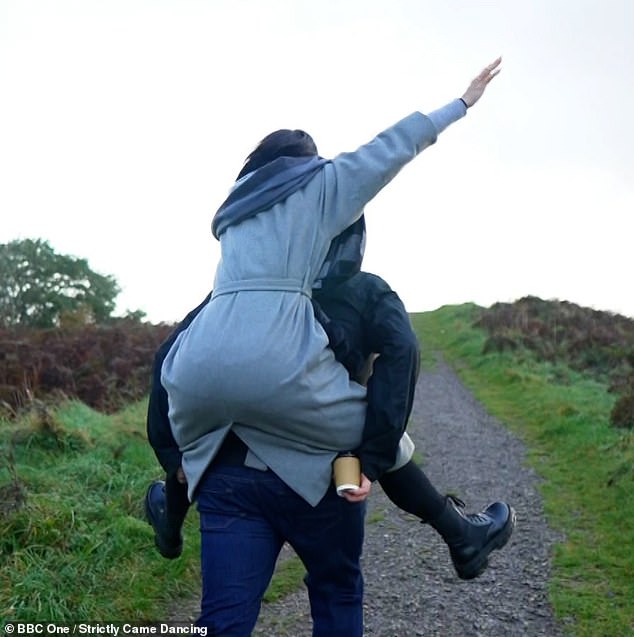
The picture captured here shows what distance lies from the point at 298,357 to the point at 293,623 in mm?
2466

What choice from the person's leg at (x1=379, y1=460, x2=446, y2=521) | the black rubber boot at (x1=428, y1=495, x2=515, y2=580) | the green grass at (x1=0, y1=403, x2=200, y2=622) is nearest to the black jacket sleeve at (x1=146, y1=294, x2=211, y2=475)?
the person's leg at (x1=379, y1=460, x2=446, y2=521)

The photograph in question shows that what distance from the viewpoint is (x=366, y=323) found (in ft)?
7.48

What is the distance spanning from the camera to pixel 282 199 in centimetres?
224

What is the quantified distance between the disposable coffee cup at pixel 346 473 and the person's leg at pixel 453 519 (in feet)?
1.14

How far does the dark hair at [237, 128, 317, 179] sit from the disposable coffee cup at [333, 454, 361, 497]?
0.95 meters

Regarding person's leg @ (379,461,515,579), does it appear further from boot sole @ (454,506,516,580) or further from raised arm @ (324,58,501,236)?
raised arm @ (324,58,501,236)

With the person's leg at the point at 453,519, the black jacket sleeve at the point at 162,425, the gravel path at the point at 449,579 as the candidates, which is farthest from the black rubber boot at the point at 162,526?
the gravel path at the point at 449,579

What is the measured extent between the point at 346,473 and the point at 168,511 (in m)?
0.75

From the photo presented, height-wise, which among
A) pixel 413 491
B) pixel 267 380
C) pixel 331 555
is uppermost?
pixel 267 380

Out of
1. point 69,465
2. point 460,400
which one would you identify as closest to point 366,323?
point 69,465

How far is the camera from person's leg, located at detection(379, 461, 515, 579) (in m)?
2.54

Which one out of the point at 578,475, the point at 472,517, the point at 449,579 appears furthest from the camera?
the point at 578,475

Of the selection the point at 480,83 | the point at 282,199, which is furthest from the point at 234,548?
the point at 480,83

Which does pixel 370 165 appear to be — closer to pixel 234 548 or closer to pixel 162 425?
pixel 162 425
